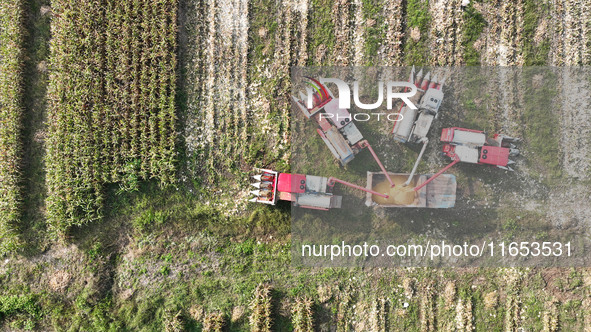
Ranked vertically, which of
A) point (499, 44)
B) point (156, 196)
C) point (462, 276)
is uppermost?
point (499, 44)

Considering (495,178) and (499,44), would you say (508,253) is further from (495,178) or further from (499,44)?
(499,44)

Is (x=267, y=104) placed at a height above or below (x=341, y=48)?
below

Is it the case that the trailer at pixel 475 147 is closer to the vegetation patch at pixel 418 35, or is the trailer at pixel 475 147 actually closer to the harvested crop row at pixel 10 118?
the vegetation patch at pixel 418 35

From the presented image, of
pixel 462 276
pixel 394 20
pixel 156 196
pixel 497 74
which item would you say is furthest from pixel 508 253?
pixel 156 196

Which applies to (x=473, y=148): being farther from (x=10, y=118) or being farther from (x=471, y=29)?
(x=10, y=118)

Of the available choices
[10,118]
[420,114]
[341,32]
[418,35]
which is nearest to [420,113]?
[420,114]
